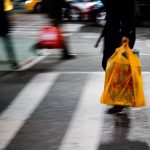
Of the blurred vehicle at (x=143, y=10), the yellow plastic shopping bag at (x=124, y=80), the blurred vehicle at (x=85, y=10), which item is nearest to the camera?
the yellow plastic shopping bag at (x=124, y=80)

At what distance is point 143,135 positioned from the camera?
14.4 ft

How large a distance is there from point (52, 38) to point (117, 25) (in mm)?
4150

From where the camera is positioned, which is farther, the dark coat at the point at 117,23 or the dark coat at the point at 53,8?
the dark coat at the point at 53,8

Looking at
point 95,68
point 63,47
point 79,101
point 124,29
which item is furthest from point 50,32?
point 124,29

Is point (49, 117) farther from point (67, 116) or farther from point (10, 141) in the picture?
point (10, 141)

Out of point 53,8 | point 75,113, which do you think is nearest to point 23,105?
point 75,113

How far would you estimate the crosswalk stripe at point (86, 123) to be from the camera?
4.21 metres

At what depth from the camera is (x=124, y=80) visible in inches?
193

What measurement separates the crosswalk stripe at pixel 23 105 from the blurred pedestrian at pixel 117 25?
41.9 inches

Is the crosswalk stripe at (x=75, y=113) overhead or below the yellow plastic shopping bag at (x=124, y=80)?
below

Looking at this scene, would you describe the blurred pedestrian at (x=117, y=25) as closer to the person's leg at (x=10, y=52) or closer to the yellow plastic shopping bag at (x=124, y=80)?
the yellow plastic shopping bag at (x=124, y=80)

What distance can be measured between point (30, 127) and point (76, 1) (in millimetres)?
15124

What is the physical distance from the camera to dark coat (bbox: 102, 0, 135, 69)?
506 centimetres

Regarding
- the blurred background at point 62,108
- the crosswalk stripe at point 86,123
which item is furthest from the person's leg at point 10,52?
the crosswalk stripe at point 86,123
